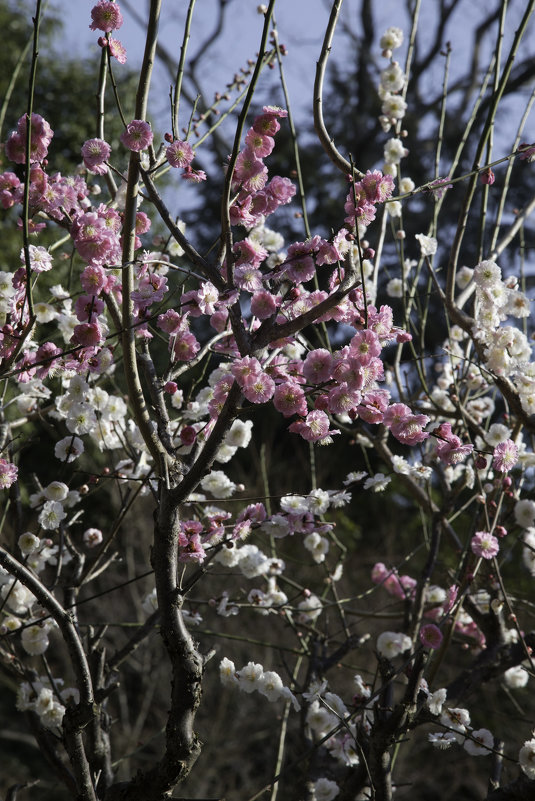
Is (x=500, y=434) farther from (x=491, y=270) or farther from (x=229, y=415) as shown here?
(x=229, y=415)

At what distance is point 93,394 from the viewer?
1831 millimetres

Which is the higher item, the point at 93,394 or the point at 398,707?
the point at 93,394

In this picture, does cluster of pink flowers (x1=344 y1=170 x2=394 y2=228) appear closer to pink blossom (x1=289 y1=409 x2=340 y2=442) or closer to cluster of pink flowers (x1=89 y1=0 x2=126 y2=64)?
pink blossom (x1=289 y1=409 x2=340 y2=442)

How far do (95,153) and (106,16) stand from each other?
24cm

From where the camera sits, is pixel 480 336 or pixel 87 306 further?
pixel 480 336

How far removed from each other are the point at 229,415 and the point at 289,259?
320mm

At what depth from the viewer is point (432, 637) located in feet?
5.48

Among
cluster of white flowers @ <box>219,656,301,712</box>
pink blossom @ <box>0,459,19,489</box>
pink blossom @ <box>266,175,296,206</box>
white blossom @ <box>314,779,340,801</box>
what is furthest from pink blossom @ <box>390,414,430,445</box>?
white blossom @ <box>314,779,340,801</box>

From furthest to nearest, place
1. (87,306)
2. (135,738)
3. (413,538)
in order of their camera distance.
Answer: (413,538) → (135,738) → (87,306)

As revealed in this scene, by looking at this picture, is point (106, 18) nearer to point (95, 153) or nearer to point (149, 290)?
point (95, 153)

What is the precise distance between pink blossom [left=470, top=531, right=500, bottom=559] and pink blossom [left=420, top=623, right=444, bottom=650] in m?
0.21

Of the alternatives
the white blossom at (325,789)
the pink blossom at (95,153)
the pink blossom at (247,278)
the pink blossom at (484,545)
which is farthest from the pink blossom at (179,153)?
the white blossom at (325,789)

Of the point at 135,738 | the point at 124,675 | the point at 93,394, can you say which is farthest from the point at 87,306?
Result: the point at 124,675

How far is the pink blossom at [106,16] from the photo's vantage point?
1291mm
